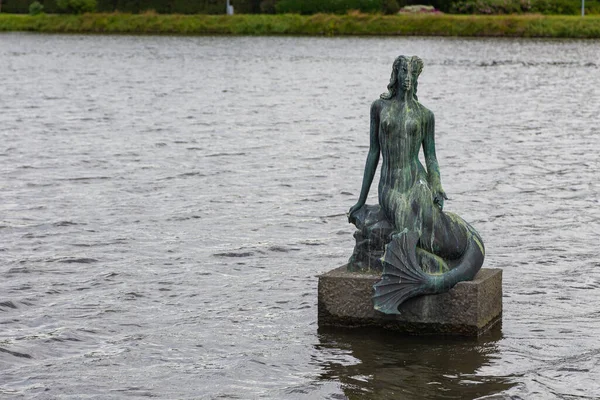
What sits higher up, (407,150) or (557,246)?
(407,150)

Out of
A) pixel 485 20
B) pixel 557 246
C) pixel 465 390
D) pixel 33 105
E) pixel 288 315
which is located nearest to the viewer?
pixel 465 390

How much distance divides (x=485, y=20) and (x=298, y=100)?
47749mm

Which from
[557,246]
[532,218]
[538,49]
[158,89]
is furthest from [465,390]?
[538,49]

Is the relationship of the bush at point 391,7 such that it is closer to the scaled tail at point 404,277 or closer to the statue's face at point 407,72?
the statue's face at point 407,72

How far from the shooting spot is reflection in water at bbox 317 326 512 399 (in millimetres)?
10078

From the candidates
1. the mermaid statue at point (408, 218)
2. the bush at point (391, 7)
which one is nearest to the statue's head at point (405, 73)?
the mermaid statue at point (408, 218)

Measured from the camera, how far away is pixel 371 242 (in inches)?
448

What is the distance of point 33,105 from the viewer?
36.5 m

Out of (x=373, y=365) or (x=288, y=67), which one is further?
(x=288, y=67)

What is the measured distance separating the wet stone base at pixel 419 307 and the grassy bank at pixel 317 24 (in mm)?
72683

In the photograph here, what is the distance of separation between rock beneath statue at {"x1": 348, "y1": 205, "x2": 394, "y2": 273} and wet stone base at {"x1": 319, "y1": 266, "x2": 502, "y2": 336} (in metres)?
0.11

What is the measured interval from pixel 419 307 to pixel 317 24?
3185 inches

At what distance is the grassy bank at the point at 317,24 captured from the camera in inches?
3263

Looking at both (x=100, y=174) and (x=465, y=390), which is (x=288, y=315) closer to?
(x=465, y=390)
